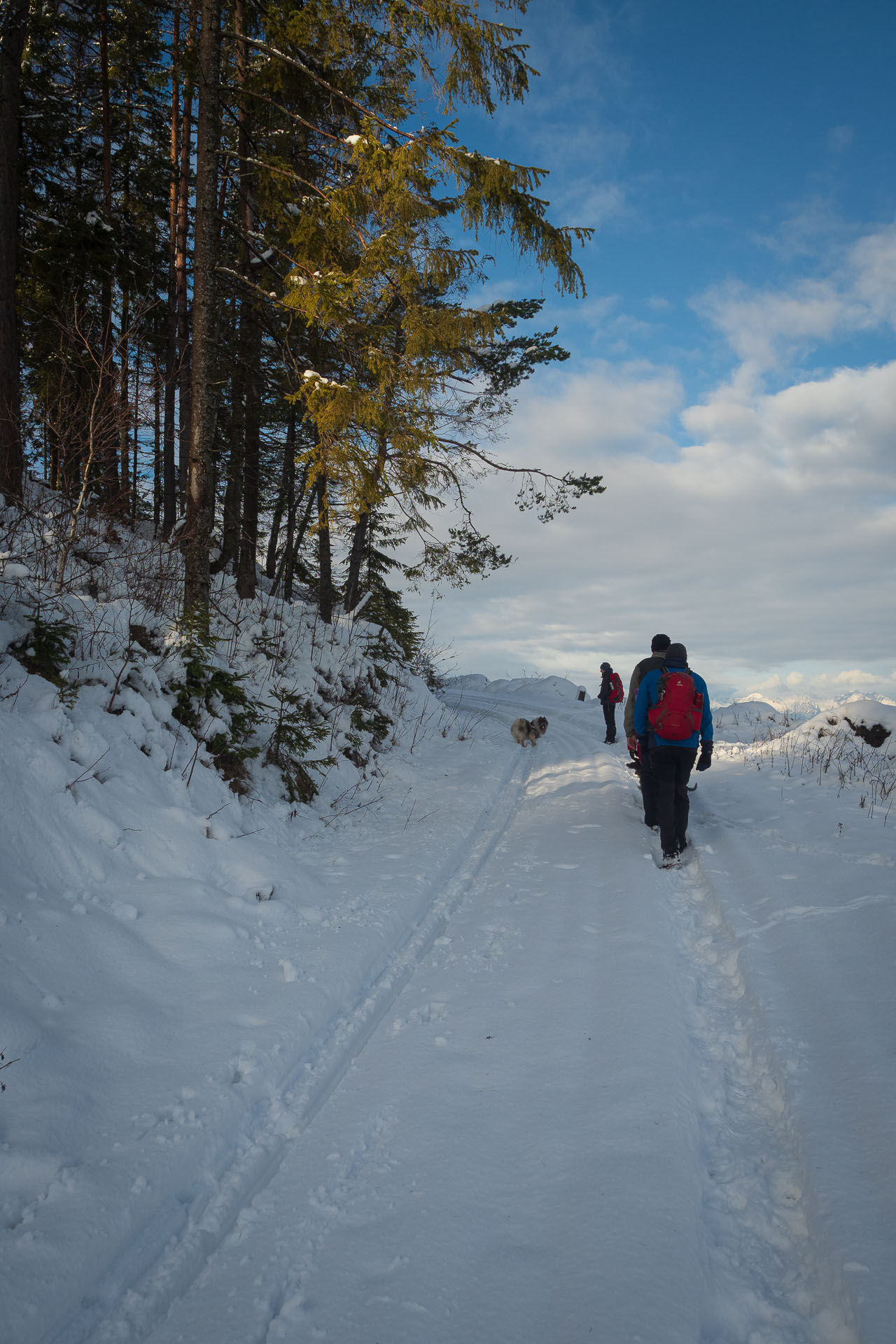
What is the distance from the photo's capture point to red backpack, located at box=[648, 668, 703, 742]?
6.48 meters

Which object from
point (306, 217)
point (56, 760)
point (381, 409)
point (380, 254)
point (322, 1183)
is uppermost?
point (306, 217)

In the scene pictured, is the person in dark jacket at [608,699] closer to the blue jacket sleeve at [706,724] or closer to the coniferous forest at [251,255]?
the coniferous forest at [251,255]

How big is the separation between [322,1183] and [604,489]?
448 inches

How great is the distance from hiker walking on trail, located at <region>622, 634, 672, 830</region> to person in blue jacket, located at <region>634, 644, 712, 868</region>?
3.4 inches

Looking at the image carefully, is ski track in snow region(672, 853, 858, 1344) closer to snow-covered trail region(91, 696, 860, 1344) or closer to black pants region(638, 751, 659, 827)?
snow-covered trail region(91, 696, 860, 1344)

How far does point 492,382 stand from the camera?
14078 millimetres

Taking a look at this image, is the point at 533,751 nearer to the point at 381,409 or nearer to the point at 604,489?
the point at 604,489

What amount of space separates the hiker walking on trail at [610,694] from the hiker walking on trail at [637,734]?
223 inches

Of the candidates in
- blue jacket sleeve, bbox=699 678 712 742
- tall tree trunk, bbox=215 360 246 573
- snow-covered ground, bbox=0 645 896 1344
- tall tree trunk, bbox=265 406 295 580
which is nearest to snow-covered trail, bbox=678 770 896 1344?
snow-covered ground, bbox=0 645 896 1344

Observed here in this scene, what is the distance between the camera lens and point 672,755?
649cm

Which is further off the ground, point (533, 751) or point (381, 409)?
point (381, 409)

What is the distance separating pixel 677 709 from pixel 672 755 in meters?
0.49

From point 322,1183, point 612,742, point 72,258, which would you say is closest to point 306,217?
point 72,258

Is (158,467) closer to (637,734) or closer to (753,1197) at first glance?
(637,734)
